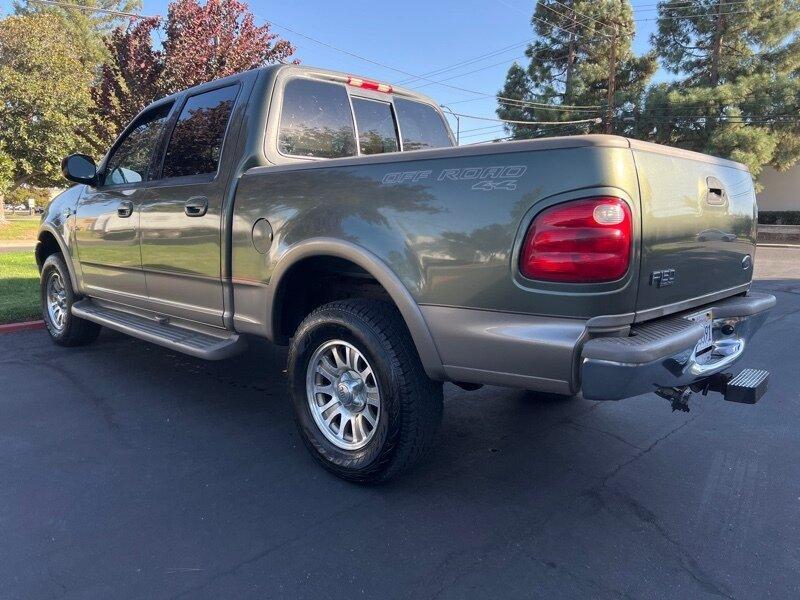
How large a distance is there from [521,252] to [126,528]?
209 centimetres

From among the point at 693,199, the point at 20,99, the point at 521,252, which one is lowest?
the point at 521,252

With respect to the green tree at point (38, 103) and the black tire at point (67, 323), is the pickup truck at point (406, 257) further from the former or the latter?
the green tree at point (38, 103)

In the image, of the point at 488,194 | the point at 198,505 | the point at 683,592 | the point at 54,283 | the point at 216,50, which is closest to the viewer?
the point at 683,592

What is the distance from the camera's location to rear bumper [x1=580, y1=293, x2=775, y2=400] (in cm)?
217

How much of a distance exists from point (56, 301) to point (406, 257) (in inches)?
182

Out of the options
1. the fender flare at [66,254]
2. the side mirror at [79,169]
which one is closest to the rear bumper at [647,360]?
the side mirror at [79,169]

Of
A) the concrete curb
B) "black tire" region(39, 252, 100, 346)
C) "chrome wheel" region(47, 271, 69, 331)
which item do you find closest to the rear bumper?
"black tire" region(39, 252, 100, 346)

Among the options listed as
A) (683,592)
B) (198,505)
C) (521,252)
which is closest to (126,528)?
(198,505)

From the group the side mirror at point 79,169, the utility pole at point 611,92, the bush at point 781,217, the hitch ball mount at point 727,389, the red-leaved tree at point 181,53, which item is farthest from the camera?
the bush at point 781,217

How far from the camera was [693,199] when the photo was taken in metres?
2.67

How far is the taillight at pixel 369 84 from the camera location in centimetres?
407

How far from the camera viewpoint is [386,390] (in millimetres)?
2734

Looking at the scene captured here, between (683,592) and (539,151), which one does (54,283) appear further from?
(683,592)

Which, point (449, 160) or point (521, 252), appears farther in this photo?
point (449, 160)
